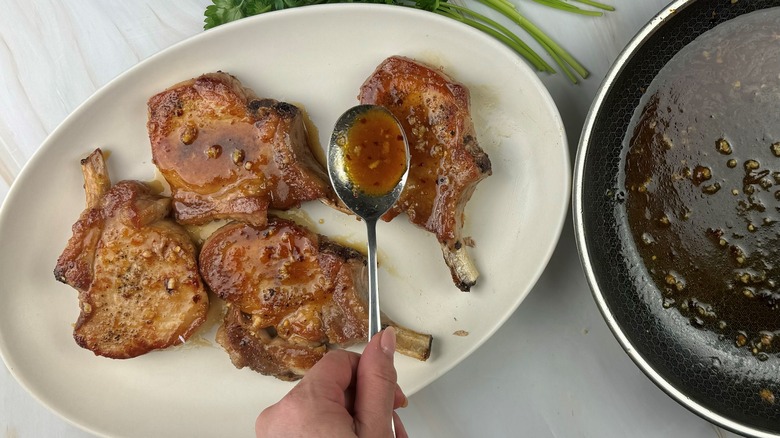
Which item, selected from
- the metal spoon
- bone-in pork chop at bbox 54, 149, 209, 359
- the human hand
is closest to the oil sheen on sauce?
the metal spoon

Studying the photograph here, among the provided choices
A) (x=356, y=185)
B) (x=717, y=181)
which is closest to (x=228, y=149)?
(x=356, y=185)

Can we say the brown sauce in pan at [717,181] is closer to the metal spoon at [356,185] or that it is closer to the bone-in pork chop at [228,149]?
the metal spoon at [356,185]

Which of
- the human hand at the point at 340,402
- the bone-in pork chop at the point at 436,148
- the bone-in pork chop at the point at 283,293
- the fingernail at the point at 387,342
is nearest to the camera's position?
the human hand at the point at 340,402

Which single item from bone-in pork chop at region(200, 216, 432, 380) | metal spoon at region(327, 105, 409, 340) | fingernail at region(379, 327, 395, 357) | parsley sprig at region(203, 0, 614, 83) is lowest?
bone-in pork chop at region(200, 216, 432, 380)

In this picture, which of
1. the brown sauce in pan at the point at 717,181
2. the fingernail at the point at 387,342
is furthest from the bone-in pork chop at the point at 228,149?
the brown sauce in pan at the point at 717,181

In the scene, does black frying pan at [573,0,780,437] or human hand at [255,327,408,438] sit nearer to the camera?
human hand at [255,327,408,438]

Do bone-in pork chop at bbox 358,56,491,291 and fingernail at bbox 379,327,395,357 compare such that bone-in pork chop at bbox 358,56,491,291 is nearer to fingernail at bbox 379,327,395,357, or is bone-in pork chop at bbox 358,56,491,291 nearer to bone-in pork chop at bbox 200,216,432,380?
bone-in pork chop at bbox 200,216,432,380
